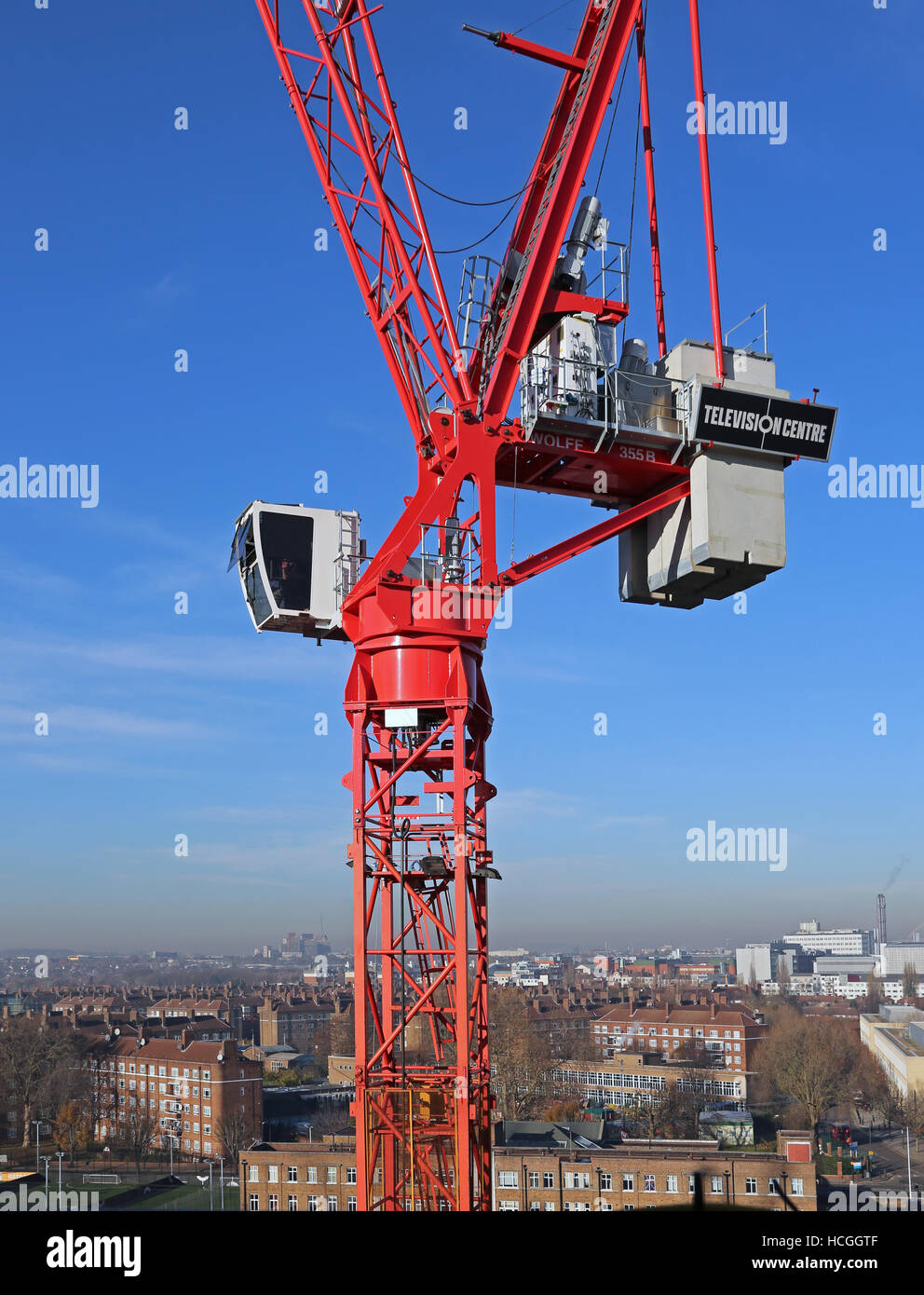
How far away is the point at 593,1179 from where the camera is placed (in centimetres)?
5041

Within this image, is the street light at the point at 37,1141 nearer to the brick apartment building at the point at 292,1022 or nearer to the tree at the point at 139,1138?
the tree at the point at 139,1138

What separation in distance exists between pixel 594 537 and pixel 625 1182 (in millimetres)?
38711

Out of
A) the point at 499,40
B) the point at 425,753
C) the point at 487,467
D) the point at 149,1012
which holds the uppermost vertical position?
the point at 499,40

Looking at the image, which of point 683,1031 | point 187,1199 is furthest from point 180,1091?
point 683,1031

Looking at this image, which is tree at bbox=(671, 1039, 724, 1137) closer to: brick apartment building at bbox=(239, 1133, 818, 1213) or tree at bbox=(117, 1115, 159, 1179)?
brick apartment building at bbox=(239, 1133, 818, 1213)

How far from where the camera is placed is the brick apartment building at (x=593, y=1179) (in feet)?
164

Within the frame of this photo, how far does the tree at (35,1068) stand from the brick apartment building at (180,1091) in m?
2.45

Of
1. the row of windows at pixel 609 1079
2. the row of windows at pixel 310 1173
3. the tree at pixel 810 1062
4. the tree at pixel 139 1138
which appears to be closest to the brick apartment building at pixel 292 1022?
the row of windows at pixel 609 1079

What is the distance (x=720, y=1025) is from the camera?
10881cm

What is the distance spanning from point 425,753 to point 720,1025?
98704 millimetres

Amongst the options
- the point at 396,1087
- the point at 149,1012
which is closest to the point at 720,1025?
the point at 149,1012
